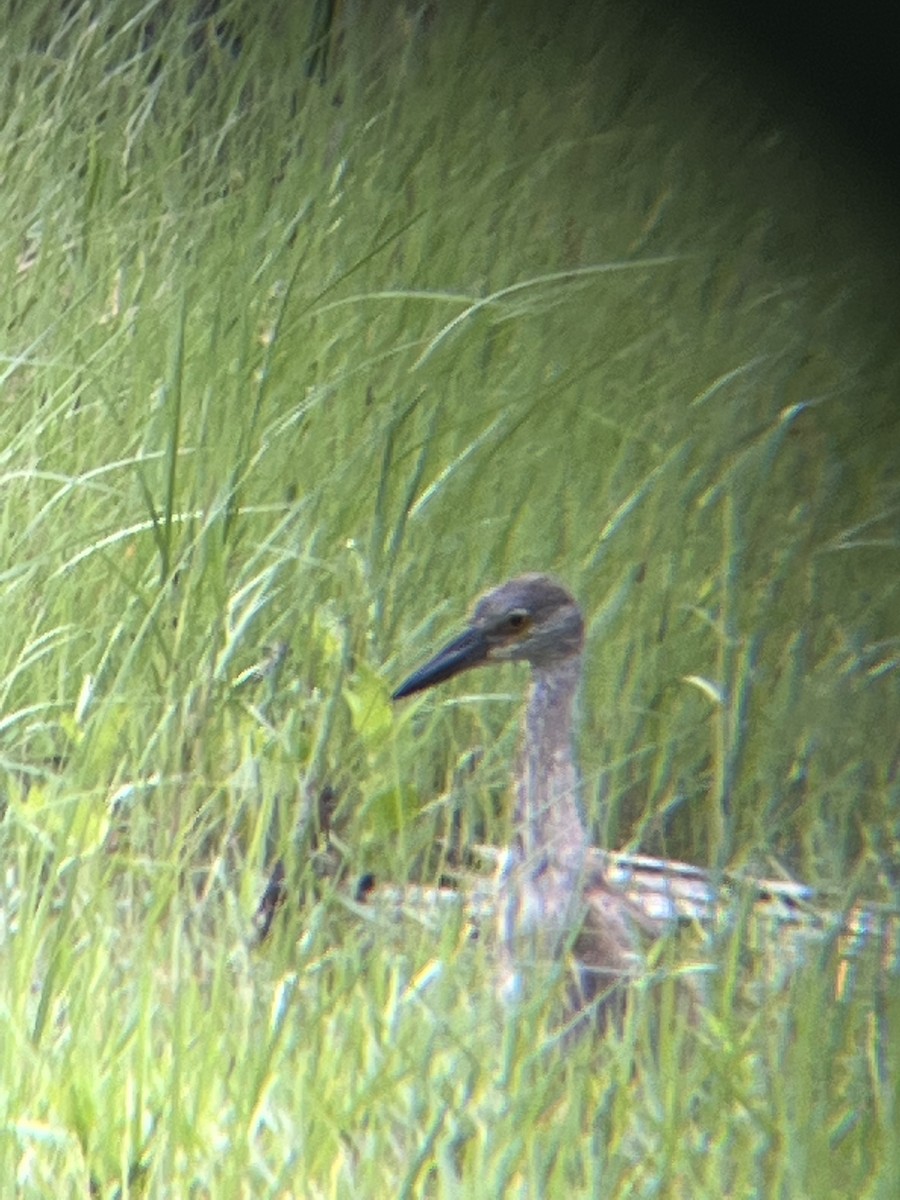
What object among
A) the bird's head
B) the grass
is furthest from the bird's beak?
the grass

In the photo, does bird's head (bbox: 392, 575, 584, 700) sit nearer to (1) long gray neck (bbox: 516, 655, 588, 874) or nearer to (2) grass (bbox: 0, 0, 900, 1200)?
(1) long gray neck (bbox: 516, 655, 588, 874)

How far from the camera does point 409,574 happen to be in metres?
3.41

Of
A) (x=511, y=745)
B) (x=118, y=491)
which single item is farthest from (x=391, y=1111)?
(x=118, y=491)

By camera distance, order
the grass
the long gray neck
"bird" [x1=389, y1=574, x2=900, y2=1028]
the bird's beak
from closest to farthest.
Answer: the grass, "bird" [x1=389, y1=574, x2=900, y2=1028], the long gray neck, the bird's beak

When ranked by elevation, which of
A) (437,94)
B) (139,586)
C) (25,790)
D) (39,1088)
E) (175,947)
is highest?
(437,94)

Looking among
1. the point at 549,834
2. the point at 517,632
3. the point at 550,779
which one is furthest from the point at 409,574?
the point at 549,834

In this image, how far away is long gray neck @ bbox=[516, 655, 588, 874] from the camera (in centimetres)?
272

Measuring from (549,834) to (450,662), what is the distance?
1.06 feet

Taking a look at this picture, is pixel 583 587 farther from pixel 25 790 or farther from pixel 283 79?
pixel 283 79

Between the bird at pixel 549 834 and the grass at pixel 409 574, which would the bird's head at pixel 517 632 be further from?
the grass at pixel 409 574

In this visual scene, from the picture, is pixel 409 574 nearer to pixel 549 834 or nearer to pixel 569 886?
pixel 549 834

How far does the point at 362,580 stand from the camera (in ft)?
11.0

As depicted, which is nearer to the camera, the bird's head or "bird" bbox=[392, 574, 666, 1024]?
"bird" bbox=[392, 574, 666, 1024]

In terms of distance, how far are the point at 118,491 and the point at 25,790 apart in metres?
0.46
